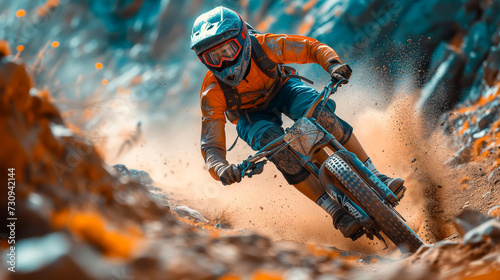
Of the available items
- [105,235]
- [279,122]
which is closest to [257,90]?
[279,122]

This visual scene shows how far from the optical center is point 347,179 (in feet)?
10.8

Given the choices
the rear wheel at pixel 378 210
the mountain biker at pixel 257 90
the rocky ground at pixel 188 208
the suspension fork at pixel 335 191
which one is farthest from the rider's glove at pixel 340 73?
the rocky ground at pixel 188 208

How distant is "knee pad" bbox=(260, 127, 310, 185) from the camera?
3963 millimetres

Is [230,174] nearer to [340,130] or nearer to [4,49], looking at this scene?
[340,130]

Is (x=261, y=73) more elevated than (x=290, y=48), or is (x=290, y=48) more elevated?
(x=290, y=48)

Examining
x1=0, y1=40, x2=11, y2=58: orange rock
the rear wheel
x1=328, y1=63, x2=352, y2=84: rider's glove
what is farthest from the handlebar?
x1=0, y1=40, x2=11, y2=58: orange rock

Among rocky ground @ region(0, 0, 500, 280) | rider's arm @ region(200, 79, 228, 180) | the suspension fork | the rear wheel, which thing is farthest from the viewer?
rider's arm @ region(200, 79, 228, 180)

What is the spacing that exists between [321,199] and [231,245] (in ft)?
7.72

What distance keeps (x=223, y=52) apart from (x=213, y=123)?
736 mm

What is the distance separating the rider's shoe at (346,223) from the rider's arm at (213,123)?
1.24 m

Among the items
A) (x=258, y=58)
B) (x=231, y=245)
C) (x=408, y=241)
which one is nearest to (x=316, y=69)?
(x=258, y=58)

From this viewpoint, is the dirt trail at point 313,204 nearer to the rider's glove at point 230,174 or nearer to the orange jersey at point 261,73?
the rider's glove at point 230,174

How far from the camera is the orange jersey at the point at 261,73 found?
432 centimetres

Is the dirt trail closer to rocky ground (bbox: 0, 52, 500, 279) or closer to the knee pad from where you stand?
the knee pad
